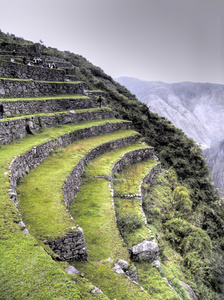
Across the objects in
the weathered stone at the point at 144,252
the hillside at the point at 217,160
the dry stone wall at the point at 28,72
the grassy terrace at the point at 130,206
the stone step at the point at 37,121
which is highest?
the dry stone wall at the point at 28,72

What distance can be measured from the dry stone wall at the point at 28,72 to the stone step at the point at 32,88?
1641 millimetres

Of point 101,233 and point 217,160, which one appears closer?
point 101,233

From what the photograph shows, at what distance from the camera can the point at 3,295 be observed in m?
3.66

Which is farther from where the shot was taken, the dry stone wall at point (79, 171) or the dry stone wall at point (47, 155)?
the dry stone wall at point (79, 171)

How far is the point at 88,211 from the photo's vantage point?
9.57 meters

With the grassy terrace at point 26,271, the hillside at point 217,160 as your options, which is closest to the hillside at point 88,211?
the grassy terrace at point 26,271

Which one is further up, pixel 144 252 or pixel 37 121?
pixel 37 121

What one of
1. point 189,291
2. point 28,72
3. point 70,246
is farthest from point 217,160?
point 70,246

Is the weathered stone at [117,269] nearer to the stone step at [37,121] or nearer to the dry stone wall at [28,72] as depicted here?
the stone step at [37,121]

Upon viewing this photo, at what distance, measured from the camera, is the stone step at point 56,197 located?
620 centimetres

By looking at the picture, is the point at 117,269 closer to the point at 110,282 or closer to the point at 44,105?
the point at 110,282

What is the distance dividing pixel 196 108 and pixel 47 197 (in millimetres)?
102494

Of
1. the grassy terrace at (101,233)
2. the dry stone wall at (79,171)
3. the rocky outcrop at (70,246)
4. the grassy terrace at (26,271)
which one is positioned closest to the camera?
the grassy terrace at (26,271)

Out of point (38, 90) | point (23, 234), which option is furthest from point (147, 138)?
point (23, 234)
